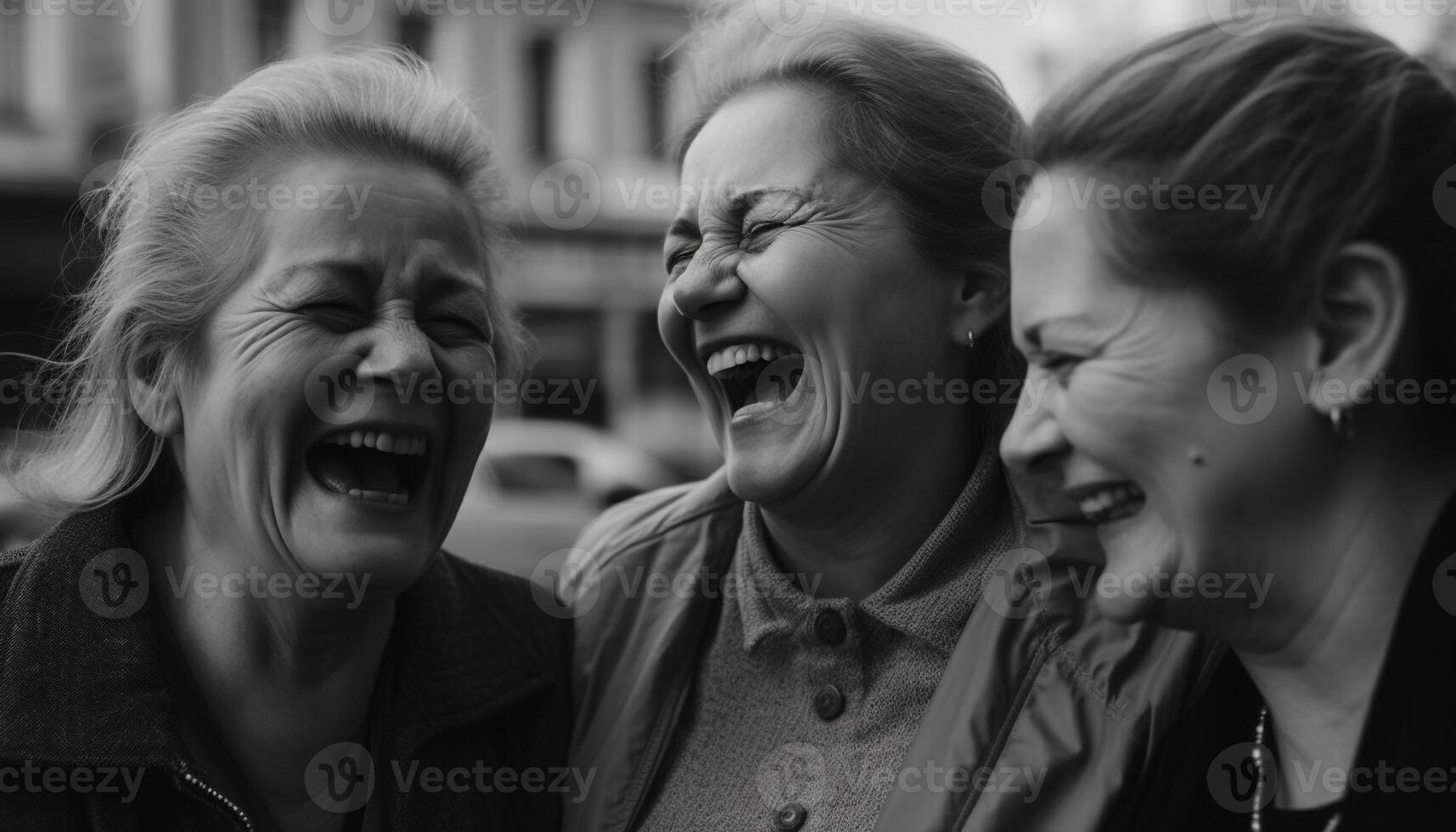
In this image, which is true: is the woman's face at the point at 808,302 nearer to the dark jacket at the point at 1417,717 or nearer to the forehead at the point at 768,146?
the forehead at the point at 768,146

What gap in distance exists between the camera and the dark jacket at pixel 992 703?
6.67 feet

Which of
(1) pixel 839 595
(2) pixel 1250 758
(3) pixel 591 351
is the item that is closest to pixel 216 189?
(1) pixel 839 595

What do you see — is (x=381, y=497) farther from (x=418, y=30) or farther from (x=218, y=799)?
(x=418, y=30)

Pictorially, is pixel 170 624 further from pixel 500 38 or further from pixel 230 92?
pixel 500 38

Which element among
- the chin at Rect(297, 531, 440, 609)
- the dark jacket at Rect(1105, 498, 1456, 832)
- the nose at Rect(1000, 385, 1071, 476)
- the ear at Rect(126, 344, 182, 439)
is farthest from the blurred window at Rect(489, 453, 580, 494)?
the dark jacket at Rect(1105, 498, 1456, 832)

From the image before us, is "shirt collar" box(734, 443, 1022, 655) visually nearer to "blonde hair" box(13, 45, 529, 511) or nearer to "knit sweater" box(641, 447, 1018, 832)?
"knit sweater" box(641, 447, 1018, 832)

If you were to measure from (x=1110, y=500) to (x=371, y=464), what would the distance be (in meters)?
1.59

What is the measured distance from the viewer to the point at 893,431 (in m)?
2.57

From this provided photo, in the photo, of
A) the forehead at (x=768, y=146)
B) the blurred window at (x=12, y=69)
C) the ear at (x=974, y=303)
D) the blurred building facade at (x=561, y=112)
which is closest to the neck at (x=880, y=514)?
the ear at (x=974, y=303)

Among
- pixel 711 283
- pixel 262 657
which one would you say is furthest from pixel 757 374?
pixel 262 657

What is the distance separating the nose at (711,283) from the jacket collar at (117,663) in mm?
853

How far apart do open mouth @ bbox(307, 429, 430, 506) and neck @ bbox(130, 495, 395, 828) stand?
0.20 m

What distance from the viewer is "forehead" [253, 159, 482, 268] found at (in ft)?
8.09

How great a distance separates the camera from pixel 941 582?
2525 millimetres
